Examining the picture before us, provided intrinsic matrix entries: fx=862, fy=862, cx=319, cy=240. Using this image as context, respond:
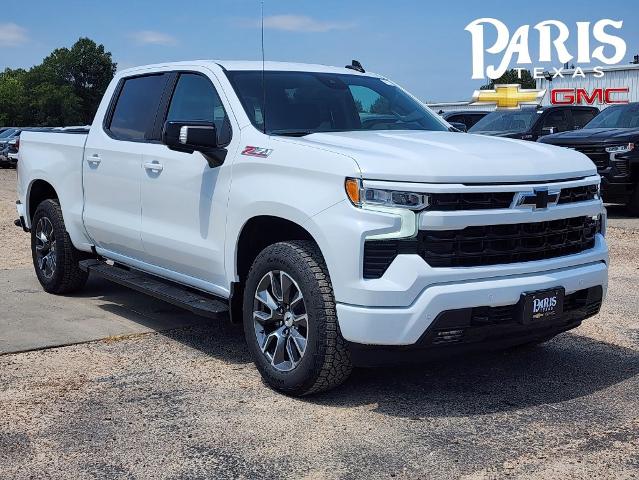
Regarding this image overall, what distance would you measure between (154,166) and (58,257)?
200 cm

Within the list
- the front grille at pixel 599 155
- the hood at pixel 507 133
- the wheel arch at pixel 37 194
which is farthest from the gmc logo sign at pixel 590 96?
the wheel arch at pixel 37 194

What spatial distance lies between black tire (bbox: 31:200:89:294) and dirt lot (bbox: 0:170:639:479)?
4.95 feet

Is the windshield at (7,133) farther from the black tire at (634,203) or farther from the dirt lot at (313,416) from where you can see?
the dirt lot at (313,416)

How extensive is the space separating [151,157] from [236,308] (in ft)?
4.31

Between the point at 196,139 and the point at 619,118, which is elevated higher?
the point at 619,118

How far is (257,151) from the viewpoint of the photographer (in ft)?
16.2

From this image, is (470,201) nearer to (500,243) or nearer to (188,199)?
(500,243)

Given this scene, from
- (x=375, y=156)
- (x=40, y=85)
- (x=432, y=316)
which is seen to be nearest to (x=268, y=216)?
(x=375, y=156)

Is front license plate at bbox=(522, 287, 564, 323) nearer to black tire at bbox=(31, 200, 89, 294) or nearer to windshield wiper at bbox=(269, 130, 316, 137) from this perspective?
windshield wiper at bbox=(269, 130, 316, 137)

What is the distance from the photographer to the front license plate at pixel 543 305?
4.37 m

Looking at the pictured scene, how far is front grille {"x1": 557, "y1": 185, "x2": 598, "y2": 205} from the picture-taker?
466 cm

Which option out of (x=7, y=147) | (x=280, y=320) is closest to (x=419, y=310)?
(x=280, y=320)

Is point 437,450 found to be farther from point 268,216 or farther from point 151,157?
point 151,157

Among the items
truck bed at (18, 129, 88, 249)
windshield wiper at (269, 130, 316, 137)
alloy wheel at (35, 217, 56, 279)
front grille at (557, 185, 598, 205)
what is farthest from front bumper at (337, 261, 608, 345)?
alloy wheel at (35, 217, 56, 279)
